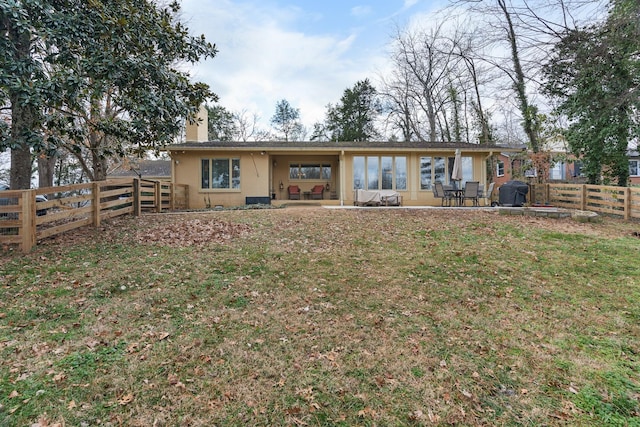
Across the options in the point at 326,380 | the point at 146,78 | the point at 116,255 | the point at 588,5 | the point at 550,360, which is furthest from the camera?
the point at 588,5

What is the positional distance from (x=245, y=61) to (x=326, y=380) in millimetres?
18635

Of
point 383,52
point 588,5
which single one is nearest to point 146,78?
point 588,5

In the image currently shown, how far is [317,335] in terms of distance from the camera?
3.05 metres

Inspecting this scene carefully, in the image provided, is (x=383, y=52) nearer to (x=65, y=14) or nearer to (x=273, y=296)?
(x=65, y=14)

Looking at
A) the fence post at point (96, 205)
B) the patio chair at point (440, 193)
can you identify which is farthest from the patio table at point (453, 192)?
the fence post at point (96, 205)

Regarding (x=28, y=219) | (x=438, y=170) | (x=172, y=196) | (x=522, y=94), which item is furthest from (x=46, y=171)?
(x=522, y=94)

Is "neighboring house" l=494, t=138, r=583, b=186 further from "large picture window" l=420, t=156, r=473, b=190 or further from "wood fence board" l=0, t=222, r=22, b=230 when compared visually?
"wood fence board" l=0, t=222, r=22, b=230

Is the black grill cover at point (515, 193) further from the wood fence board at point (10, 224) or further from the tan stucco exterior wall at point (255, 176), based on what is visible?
the wood fence board at point (10, 224)

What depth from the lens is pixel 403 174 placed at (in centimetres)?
1400

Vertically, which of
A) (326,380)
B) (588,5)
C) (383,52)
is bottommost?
(326,380)

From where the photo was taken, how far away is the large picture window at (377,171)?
13.9m

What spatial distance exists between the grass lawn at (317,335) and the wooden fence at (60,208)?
14.9 inches

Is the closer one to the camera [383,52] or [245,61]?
[245,61]

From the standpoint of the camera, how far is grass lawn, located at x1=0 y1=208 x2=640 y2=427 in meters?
2.18
